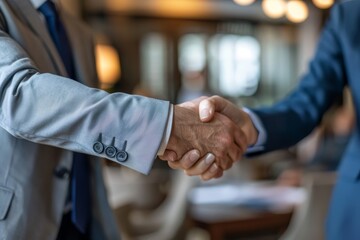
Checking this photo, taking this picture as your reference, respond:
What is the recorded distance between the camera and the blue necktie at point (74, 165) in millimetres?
1332

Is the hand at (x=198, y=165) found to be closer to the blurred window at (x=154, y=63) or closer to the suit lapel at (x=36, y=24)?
the suit lapel at (x=36, y=24)

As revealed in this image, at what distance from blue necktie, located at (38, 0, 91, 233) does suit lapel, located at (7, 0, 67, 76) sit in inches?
3.4

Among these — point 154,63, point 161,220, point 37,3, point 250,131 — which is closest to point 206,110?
point 250,131

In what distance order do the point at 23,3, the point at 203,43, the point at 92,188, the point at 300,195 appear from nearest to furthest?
the point at 23,3 < the point at 92,188 < the point at 300,195 < the point at 203,43

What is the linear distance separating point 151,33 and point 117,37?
627 millimetres

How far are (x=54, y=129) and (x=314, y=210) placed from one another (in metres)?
1.86

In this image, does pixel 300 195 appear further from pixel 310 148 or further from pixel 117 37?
pixel 117 37

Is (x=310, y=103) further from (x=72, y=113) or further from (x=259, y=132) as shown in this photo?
(x=72, y=113)

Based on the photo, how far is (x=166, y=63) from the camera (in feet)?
29.4

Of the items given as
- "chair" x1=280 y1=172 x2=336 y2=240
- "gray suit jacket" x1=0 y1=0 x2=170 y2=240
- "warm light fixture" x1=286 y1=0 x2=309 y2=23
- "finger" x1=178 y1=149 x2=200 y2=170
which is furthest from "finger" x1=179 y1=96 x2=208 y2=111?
"warm light fixture" x1=286 y1=0 x2=309 y2=23

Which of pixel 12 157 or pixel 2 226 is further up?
pixel 12 157

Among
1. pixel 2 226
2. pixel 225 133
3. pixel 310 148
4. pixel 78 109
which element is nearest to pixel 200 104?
pixel 225 133

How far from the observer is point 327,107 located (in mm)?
1619

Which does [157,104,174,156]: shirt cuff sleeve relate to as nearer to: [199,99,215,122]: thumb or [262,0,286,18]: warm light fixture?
[199,99,215,122]: thumb
